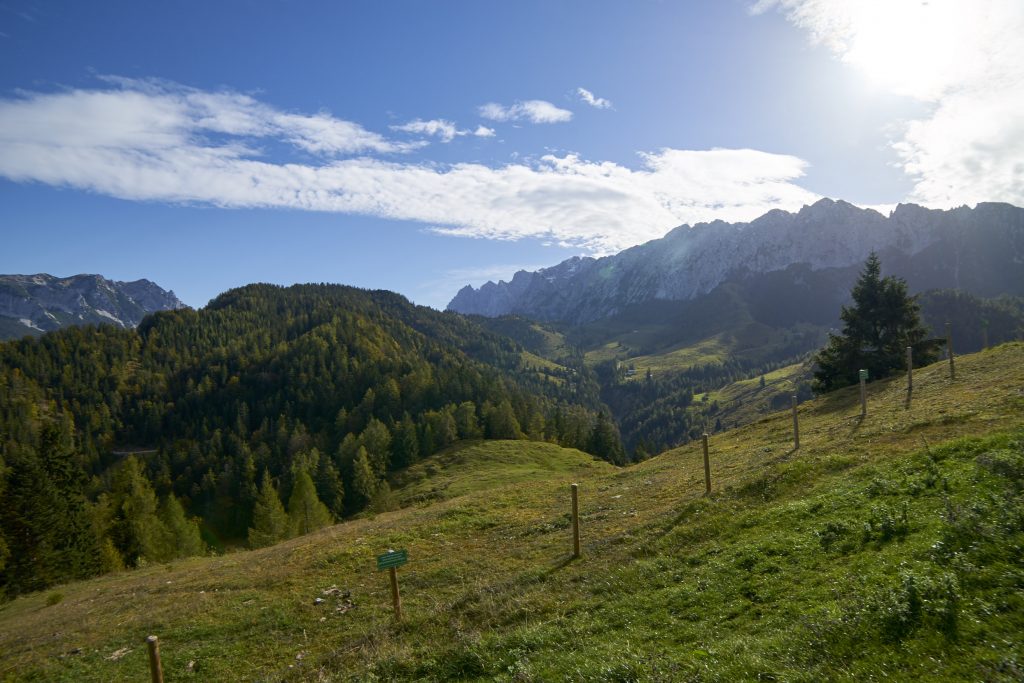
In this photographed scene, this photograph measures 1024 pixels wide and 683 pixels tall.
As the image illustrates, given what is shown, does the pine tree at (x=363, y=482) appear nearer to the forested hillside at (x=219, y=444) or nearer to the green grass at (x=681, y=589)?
the forested hillside at (x=219, y=444)

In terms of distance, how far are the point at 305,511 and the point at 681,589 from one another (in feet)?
246

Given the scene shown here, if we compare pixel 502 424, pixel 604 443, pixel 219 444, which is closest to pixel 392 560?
pixel 502 424

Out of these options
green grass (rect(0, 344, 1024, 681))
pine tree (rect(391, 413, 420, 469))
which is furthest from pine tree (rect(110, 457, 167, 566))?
pine tree (rect(391, 413, 420, 469))

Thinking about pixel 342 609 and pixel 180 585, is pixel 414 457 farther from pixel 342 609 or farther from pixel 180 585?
pixel 342 609

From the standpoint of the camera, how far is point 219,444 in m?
136

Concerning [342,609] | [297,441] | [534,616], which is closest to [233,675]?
[342,609]

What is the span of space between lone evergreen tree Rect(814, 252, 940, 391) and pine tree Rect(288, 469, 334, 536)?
7491 cm

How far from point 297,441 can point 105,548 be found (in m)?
69.9

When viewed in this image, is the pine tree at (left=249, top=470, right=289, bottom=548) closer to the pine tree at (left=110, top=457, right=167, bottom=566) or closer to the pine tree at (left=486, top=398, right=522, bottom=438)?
the pine tree at (left=110, top=457, right=167, bottom=566)

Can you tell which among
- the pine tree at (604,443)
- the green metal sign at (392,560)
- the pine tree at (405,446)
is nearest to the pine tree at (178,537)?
the pine tree at (405,446)

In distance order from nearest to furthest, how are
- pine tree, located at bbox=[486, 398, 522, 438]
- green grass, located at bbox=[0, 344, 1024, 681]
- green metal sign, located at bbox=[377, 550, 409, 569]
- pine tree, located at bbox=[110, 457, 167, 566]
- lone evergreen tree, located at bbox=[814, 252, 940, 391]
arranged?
green grass, located at bbox=[0, 344, 1024, 681], green metal sign, located at bbox=[377, 550, 409, 569], lone evergreen tree, located at bbox=[814, 252, 940, 391], pine tree, located at bbox=[110, 457, 167, 566], pine tree, located at bbox=[486, 398, 522, 438]

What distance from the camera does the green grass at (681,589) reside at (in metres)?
8.48

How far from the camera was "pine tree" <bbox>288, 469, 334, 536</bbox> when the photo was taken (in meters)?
74.9

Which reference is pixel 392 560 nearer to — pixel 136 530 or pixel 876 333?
pixel 876 333
